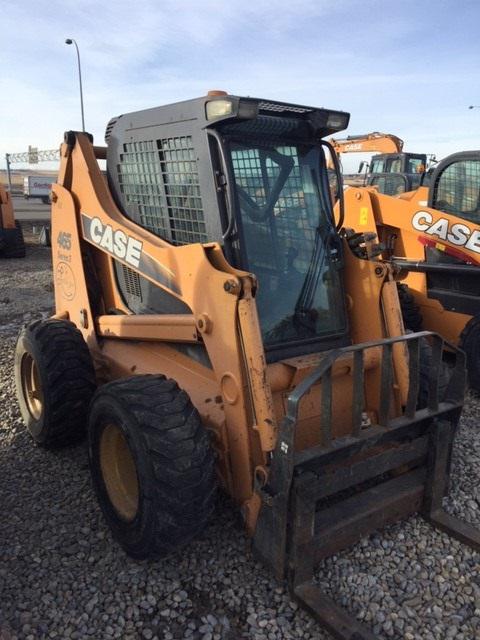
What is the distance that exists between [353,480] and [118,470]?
4.21 feet

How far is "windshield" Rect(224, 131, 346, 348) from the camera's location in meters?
3.05

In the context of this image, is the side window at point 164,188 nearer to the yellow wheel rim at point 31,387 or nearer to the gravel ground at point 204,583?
the yellow wheel rim at point 31,387

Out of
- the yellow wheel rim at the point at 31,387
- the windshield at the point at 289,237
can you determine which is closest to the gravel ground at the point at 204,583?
the yellow wheel rim at the point at 31,387

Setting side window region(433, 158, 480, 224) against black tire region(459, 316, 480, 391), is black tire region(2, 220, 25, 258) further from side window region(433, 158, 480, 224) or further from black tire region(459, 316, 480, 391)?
black tire region(459, 316, 480, 391)

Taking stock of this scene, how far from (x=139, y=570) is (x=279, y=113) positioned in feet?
8.22

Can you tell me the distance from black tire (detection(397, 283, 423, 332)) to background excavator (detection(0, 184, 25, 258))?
1049cm

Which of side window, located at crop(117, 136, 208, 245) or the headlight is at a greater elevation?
the headlight

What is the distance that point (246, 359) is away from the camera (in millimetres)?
2693

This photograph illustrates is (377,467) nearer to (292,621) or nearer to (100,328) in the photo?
(292,621)

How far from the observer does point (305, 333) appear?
3248 mm

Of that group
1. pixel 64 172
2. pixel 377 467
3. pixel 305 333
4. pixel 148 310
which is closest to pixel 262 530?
pixel 377 467

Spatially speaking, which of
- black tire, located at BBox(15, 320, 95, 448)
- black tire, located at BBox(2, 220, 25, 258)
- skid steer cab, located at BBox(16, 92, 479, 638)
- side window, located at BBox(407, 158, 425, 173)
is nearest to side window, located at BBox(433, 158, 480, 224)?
skid steer cab, located at BBox(16, 92, 479, 638)

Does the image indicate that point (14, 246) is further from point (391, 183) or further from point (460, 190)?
point (460, 190)

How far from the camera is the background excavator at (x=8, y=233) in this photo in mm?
13500
